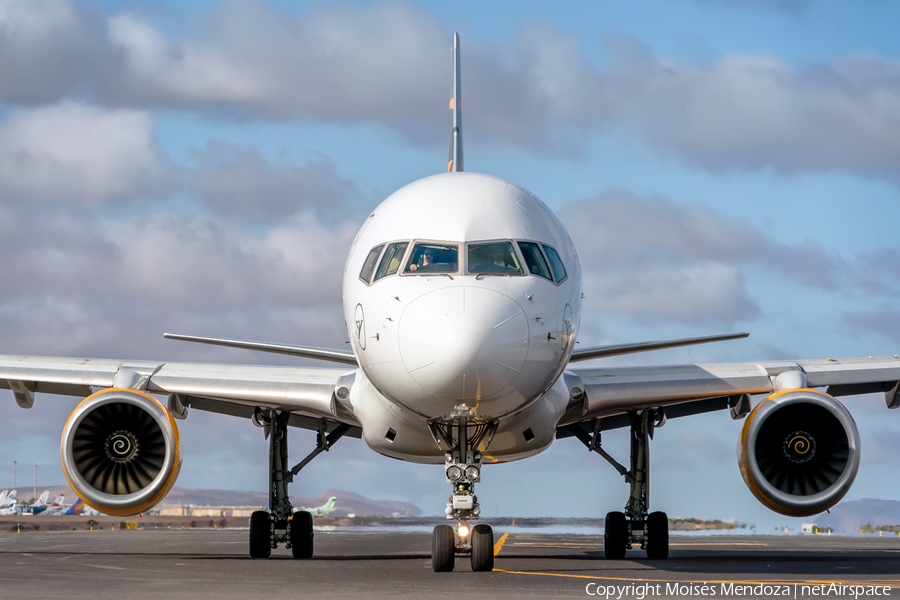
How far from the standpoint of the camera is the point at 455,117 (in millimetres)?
22266

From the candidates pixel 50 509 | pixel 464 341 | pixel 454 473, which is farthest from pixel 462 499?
pixel 50 509

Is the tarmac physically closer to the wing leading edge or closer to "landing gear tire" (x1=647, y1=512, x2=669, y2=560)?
"landing gear tire" (x1=647, y1=512, x2=669, y2=560)

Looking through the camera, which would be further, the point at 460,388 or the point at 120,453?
the point at 120,453

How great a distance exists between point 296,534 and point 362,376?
3.87m

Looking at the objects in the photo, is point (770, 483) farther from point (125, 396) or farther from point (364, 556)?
point (125, 396)

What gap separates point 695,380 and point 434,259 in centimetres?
624

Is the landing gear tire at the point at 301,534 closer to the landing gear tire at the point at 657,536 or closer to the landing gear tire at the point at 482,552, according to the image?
the landing gear tire at the point at 657,536

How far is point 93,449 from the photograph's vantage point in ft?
51.0

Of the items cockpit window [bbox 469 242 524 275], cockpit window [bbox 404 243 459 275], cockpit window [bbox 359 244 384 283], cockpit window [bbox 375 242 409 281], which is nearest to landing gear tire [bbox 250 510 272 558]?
cockpit window [bbox 359 244 384 283]

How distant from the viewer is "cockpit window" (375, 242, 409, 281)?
1251 cm

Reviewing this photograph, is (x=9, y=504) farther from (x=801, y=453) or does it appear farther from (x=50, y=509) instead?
(x=801, y=453)

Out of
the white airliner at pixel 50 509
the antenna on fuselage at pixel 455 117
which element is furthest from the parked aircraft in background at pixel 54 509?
the antenna on fuselage at pixel 455 117

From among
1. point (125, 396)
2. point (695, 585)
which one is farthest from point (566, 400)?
point (125, 396)

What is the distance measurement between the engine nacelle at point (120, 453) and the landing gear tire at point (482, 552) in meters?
4.97
